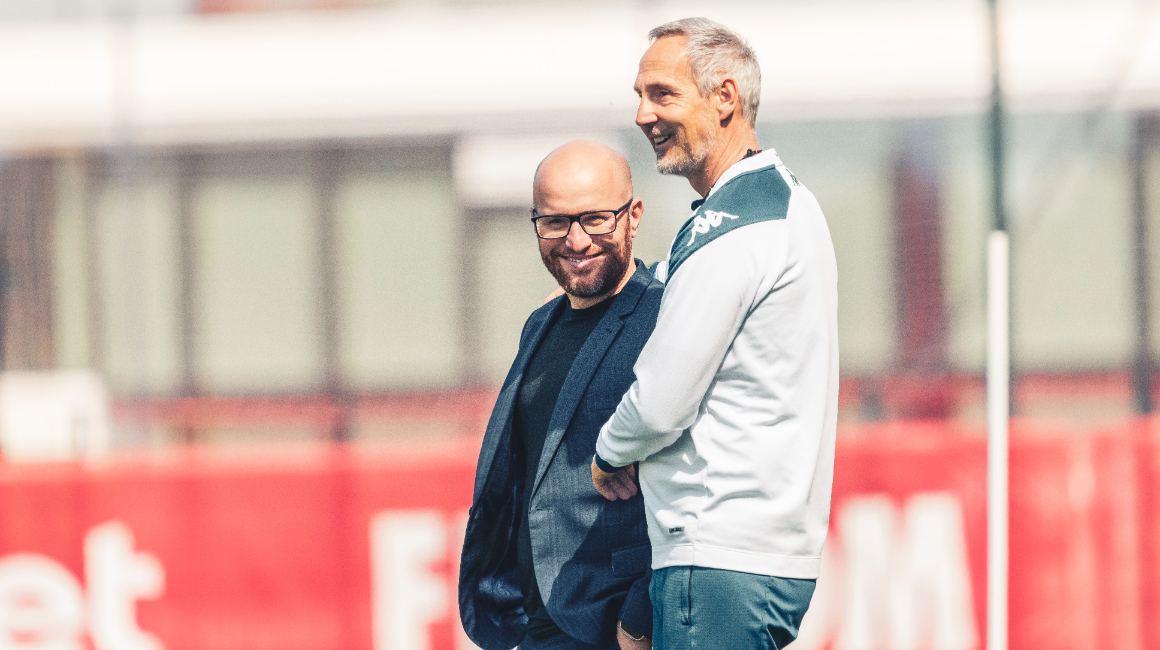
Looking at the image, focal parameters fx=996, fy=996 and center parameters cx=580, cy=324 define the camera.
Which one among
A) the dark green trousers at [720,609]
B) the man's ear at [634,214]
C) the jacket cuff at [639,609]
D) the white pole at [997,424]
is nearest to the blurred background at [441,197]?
the white pole at [997,424]

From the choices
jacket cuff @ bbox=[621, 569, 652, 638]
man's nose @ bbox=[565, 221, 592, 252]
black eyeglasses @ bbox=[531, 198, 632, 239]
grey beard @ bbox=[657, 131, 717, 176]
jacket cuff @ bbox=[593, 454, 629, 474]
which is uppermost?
grey beard @ bbox=[657, 131, 717, 176]

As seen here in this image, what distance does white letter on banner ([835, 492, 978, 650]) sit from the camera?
376 centimetres

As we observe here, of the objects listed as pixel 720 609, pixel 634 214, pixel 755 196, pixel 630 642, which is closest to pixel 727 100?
pixel 755 196

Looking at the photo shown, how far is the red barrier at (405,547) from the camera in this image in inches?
149

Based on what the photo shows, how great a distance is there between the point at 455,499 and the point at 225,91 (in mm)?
1955

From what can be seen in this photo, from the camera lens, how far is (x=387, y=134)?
4168 mm

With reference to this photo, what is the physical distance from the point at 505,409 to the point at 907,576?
2.45 metres

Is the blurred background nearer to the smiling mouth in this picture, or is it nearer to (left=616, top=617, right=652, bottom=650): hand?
the smiling mouth

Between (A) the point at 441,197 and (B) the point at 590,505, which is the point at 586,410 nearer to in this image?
(B) the point at 590,505

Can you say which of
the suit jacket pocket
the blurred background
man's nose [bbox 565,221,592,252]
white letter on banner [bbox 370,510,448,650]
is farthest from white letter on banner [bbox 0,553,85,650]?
man's nose [bbox 565,221,592,252]

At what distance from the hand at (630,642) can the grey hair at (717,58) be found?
2.82ft

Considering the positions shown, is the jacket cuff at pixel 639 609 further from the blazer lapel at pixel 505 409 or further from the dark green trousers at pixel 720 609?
the blazer lapel at pixel 505 409

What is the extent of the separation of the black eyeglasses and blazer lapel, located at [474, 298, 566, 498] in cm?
26

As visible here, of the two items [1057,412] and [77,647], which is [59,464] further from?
[1057,412]
